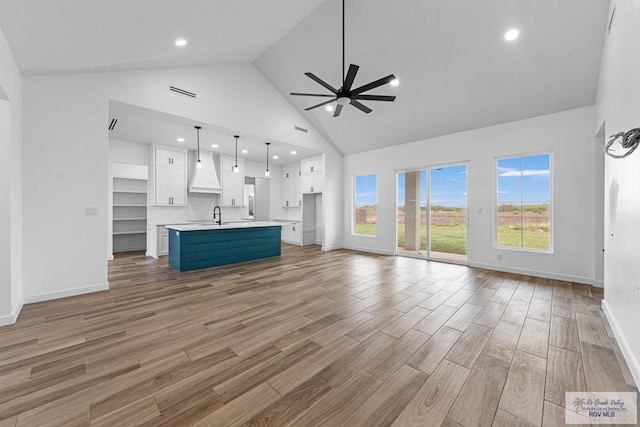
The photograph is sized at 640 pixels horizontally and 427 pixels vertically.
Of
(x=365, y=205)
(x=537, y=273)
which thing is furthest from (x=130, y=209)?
(x=537, y=273)

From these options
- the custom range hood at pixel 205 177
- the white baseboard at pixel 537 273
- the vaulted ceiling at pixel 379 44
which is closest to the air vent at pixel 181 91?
the vaulted ceiling at pixel 379 44

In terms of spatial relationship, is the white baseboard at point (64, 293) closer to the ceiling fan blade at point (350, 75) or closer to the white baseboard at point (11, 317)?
the white baseboard at point (11, 317)

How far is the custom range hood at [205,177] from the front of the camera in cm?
695

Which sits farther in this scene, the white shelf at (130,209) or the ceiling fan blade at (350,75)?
the white shelf at (130,209)

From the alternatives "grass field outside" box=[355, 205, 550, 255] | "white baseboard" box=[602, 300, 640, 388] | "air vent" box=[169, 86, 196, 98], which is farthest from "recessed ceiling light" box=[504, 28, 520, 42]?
"air vent" box=[169, 86, 196, 98]

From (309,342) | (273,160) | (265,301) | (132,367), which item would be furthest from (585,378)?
(273,160)

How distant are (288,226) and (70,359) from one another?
6918 millimetres

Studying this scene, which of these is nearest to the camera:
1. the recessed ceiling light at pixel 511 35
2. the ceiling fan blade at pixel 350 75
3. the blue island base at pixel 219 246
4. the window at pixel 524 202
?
the ceiling fan blade at pixel 350 75

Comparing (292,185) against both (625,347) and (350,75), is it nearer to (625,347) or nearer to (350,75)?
(350,75)

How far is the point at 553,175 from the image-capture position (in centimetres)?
444

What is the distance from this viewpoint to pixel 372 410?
4.93 ft

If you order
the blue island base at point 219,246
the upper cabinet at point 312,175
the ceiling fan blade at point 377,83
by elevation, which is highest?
the ceiling fan blade at point 377,83

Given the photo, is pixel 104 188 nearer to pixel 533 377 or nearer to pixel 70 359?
pixel 70 359

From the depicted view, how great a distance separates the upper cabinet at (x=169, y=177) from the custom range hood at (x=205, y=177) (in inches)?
10.8
